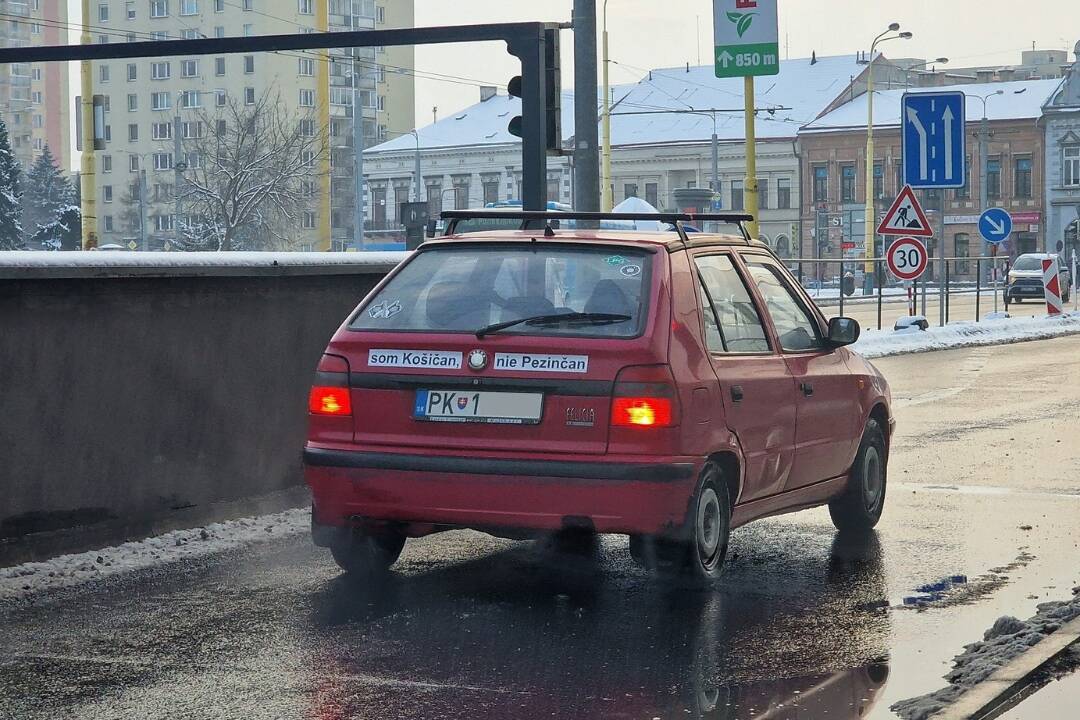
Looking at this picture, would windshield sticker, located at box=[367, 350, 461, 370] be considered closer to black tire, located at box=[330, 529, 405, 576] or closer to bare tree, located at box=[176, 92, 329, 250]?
black tire, located at box=[330, 529, 405, 576]

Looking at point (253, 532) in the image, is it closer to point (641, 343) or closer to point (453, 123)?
point (641, 343)

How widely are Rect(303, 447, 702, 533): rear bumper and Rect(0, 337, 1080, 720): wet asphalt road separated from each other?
36 cm

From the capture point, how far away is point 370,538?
24.6 feet

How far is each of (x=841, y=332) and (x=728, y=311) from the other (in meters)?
0.97

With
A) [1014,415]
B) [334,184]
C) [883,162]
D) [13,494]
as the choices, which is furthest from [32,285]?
[334,184]

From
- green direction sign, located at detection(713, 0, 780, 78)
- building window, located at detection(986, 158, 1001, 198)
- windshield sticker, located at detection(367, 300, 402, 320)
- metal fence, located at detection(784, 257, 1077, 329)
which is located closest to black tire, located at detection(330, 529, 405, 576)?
windshield sticker, located at detection(367, 300, 402, 320)

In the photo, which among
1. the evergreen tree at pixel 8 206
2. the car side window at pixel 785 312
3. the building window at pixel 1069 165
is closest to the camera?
the car side window at pixel 785 312

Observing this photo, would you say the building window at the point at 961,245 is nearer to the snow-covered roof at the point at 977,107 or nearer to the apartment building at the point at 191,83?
the snow-covered roof at the point at 977,107

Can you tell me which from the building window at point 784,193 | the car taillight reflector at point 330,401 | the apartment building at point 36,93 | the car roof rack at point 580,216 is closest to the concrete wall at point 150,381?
the car taillight reflector at point 330,401

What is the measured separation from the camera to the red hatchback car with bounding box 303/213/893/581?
662cm

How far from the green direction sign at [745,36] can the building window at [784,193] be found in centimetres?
7422

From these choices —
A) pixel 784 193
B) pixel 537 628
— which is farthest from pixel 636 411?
pixel 784 193

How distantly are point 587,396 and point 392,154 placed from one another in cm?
9598

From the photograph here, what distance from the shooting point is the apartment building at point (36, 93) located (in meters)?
158
